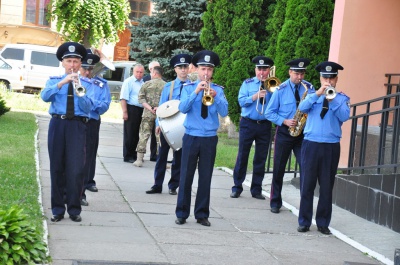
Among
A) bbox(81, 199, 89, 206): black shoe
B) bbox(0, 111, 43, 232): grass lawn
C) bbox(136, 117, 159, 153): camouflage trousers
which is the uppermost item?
bbox(136, 117, 159, 153): camouflage trousers

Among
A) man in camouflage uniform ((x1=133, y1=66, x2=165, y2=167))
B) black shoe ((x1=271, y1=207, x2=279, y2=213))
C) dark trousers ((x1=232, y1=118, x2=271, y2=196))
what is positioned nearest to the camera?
black shoe ((x1=271, y1=207, x2=279, y2=213))

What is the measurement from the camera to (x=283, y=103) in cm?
1159

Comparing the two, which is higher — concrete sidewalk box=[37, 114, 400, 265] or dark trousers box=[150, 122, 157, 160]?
dark trousers box=[150, 122, 157, 160]

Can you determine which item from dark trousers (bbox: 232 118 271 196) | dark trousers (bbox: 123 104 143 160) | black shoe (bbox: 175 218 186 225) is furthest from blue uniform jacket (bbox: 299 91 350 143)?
dark trousers (bbox: 123 104 143 160)

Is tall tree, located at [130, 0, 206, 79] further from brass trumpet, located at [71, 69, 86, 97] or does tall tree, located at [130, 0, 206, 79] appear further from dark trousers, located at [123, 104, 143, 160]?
brass trumpet, located at [71, 69, 86, 97]

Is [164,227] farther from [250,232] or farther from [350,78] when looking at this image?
[350,78]

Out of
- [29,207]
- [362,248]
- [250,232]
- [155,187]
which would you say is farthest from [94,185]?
[362,248]

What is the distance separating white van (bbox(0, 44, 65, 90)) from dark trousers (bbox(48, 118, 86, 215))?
2424cm

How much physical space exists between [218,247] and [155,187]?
3591mm

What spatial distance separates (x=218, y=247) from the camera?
9.17 m

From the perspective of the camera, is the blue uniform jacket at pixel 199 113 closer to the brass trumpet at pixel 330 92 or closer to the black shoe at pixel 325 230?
the brass trumpet at pixel 330 92

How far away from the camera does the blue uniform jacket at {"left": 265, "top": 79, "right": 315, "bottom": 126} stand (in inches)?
455

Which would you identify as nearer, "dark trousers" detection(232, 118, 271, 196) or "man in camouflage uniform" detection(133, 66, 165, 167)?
"dark trousers" detection(232, 118, 271, 196)

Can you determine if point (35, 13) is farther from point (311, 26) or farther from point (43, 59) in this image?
point (311, 26)
